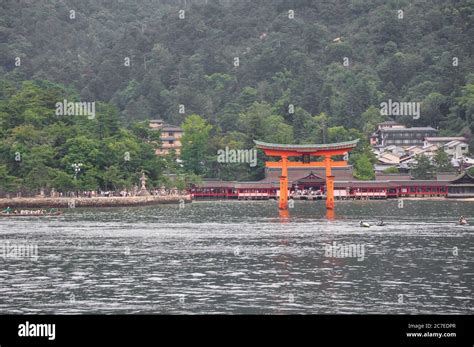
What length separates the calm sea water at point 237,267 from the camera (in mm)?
31484

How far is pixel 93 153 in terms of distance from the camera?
9788 cm

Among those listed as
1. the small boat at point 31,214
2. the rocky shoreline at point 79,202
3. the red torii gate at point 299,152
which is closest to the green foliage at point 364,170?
the red torii gate at point 299,152

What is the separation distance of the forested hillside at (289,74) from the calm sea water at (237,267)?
200 ft

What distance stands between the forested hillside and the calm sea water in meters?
61.1

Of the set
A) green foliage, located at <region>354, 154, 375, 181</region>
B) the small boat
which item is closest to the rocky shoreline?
the small boat

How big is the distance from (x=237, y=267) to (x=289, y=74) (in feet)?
440

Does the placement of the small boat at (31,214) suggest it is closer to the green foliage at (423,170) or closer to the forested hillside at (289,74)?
the forested hillside at (289,74)

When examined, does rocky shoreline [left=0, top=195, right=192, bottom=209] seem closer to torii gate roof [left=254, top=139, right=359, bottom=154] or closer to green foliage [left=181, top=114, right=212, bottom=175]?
torii gate roof [left=254, top=139, right=359, bottom=154]

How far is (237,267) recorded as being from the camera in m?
41.8

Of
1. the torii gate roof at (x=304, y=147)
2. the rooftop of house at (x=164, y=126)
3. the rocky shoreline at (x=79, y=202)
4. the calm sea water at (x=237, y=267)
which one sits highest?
the rooftop of house at (x=164, y=126)

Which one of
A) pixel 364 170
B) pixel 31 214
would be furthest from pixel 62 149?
pixel 364 170

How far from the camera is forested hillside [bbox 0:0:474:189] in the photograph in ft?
466

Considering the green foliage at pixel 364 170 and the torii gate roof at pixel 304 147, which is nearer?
the torii gate roof at pixel 304 147
